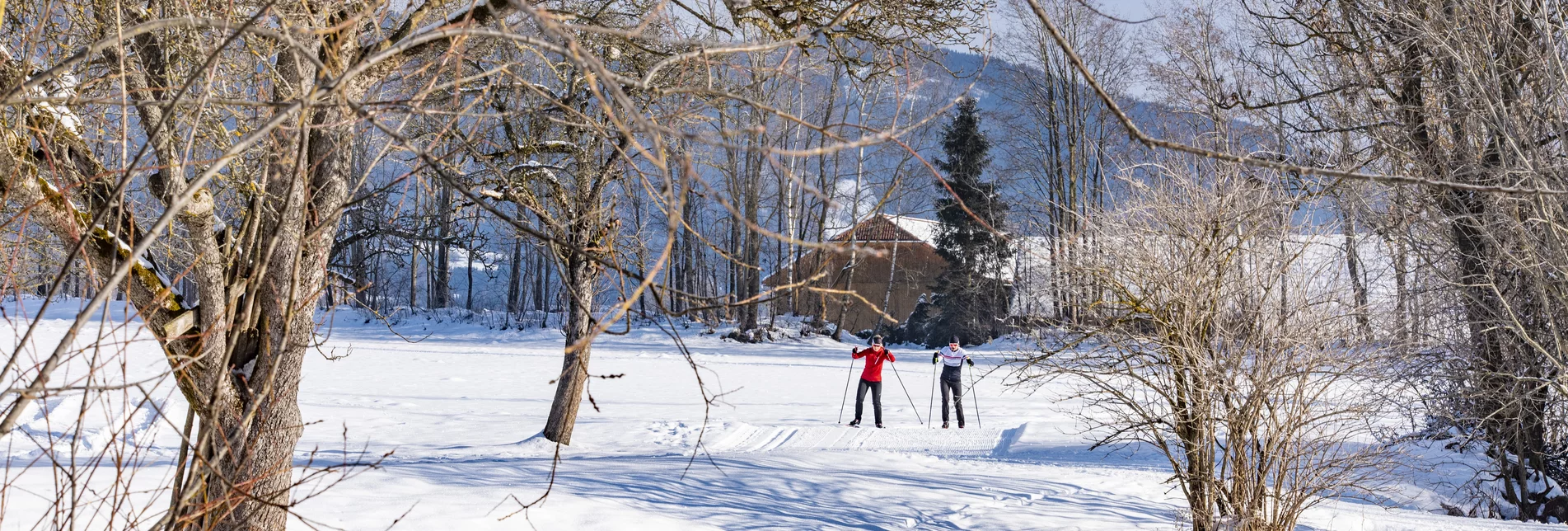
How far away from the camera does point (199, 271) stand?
3980 millimetres

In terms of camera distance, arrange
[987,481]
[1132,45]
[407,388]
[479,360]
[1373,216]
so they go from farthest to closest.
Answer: [1132,45] < [479,360] < [407,388] < [1373,216] < [987,481]

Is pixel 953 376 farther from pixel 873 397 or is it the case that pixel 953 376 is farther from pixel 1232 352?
pixel 1232 352

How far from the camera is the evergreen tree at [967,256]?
29.2 m

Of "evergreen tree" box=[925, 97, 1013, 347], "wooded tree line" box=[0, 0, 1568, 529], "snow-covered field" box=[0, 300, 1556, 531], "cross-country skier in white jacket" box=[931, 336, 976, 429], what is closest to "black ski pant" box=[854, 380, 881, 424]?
"snow-covered field" box=[0, 300, 1556, 531]

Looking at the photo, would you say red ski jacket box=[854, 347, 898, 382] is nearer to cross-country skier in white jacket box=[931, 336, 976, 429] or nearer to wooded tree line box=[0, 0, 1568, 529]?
cross-country skier in white jacket box=[931, 336, 976, 429]

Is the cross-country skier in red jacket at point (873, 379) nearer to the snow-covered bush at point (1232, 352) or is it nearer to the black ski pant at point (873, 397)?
the black ski pant at point (873, 397)

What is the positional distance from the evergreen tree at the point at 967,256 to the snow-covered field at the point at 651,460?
35.0 ft

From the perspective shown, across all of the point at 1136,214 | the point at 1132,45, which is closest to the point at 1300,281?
the point at 1136,214

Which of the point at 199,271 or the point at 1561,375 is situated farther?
A: the point at 1561,375

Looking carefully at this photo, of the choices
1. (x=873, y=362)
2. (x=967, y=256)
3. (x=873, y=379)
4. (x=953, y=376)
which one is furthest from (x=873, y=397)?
(x=967, y=256)

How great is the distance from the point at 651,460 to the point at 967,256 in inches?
878

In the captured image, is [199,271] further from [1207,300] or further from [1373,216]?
[1373,216]

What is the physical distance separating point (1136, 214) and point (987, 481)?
322 cm

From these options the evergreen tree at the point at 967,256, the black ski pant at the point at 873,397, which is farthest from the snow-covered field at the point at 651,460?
the evergreen tree at the point at 967,256
